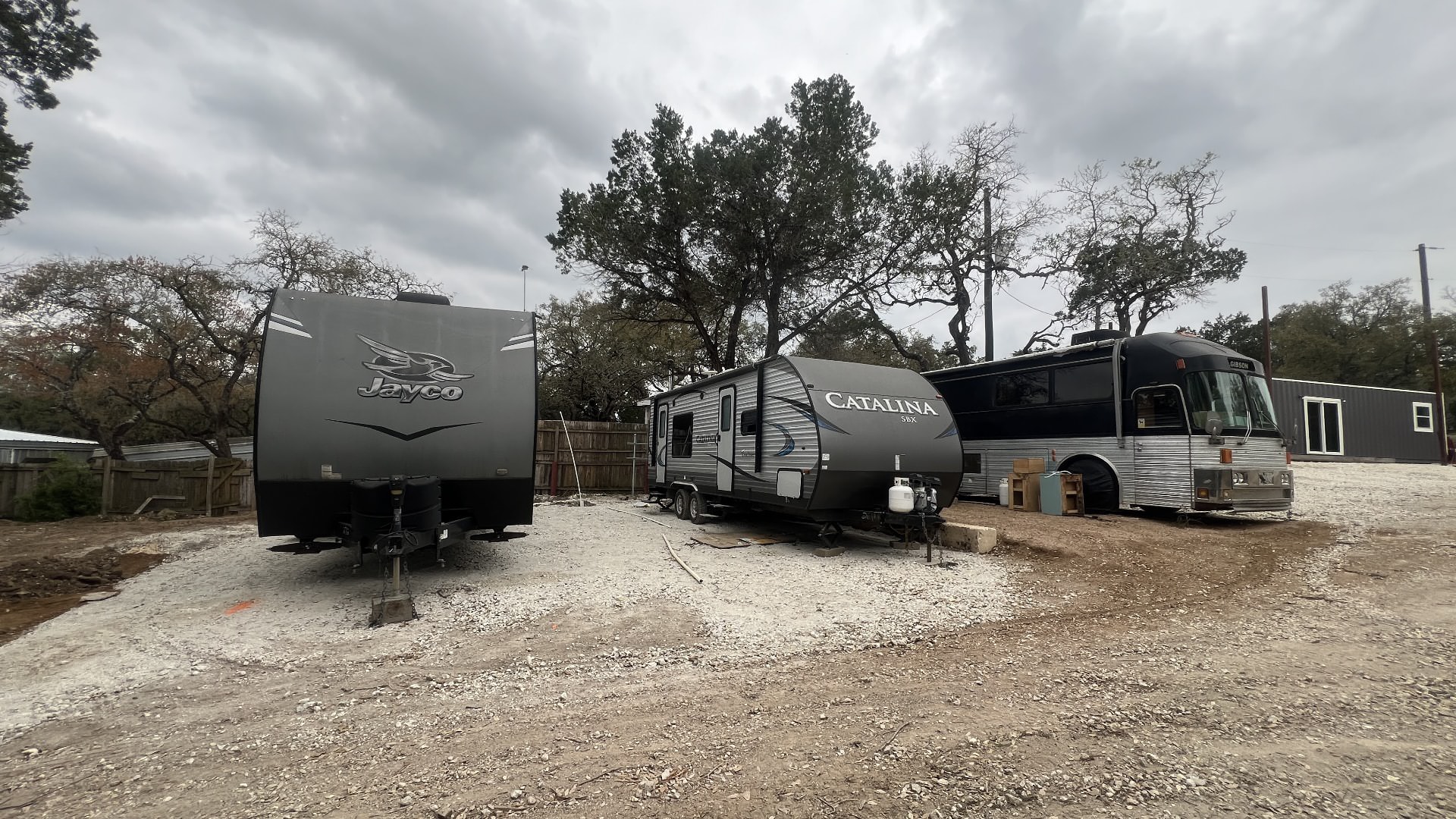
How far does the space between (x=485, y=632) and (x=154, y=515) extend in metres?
11.5

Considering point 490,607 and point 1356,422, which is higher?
point 1356,422

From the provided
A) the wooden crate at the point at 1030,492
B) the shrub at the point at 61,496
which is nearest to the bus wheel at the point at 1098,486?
the wooden crate at the point at 1030,492

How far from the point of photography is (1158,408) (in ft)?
33.6

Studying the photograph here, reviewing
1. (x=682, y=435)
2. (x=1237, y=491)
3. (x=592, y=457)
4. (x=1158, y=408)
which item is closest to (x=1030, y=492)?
(x=1158, y=408)

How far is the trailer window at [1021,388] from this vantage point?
12102 mm

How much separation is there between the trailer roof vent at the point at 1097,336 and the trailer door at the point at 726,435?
662 centimetres

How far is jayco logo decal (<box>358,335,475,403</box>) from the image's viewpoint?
6.10m

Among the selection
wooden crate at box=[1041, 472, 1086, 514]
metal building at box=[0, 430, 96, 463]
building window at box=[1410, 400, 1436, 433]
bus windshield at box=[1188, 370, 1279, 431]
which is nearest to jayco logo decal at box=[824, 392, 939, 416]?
wooden crate at box=[1041, 472, 1086, 514]

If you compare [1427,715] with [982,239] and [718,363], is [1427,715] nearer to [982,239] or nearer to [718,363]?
[718,363]

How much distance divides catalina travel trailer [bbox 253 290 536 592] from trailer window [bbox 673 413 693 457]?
5279 millimetres

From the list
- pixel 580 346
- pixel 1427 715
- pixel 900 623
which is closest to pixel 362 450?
pixel 900 623

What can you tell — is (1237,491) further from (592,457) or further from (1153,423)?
Result: (592,457)

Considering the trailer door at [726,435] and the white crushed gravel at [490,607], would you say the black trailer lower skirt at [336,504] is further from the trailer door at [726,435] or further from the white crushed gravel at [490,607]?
the trailer door at [726,435]

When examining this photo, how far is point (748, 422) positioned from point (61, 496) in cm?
1331
